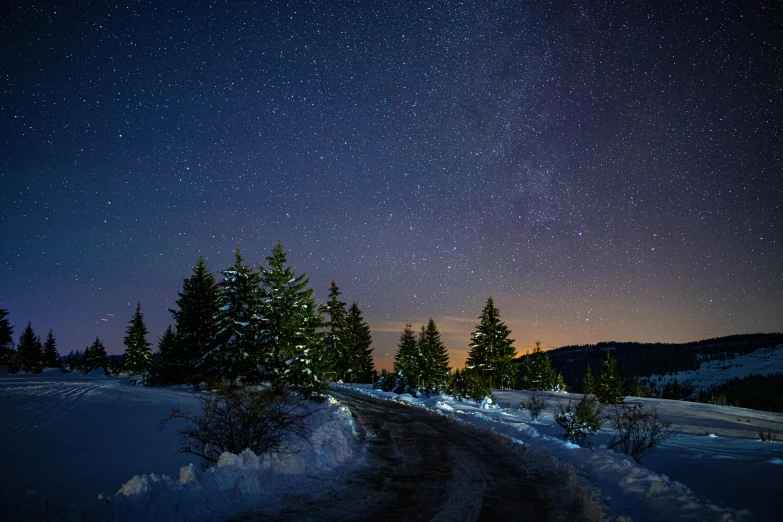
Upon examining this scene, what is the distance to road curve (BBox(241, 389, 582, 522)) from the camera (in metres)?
6.55

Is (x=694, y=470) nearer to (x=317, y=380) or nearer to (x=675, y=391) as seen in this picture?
(x=317, y=380)

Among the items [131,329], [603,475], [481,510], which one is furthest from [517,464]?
[131,329]

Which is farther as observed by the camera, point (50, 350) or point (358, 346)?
point (50, 350)

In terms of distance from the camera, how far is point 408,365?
160 ft

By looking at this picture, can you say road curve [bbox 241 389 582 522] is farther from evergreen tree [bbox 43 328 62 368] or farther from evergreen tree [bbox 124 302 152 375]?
evergreen tree [bbox 43 328 62 368]

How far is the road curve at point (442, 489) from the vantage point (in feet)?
21.5

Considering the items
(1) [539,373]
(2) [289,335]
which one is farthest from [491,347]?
(2) [289,335]

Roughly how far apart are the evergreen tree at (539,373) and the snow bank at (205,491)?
57638mm

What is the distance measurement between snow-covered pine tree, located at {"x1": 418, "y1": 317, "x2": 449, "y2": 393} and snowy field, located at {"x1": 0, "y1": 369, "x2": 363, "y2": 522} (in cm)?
3492

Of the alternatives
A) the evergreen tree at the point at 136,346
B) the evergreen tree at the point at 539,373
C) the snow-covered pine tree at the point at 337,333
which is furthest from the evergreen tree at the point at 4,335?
the evergreen tree at the point at 539,373

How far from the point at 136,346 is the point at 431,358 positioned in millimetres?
40741

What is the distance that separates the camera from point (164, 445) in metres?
11.8

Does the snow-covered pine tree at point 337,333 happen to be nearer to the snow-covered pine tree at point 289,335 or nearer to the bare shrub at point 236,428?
the snow-covered pine tree at point 289,335

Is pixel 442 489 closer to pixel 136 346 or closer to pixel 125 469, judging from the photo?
pixel 125 469
